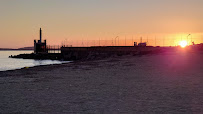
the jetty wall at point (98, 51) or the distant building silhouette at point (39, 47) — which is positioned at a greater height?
the distant building silhouette at point (39, 47)

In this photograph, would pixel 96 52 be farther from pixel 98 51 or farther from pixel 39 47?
pixel 39 47

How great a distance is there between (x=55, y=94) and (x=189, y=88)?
21.7ft

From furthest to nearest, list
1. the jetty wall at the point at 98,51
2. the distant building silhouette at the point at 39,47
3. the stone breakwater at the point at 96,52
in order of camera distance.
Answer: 1. the distant building silhouette at the point at 39,47
2. the stone breakwater at the point at 96,52
3. the jetty wall at the point at 98,51

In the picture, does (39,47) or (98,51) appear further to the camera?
(39,47)

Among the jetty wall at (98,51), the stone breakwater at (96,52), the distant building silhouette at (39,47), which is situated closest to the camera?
the jetty wall at (98,51)

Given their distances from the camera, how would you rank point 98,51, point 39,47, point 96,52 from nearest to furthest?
1. point 98,51
2. point 96,52
3. point 39,47

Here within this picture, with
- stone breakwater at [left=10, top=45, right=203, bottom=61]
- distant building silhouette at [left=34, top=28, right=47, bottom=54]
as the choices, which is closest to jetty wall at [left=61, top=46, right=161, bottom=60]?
stone breakwater at [left=10, top=45, right=203, bottom=61]

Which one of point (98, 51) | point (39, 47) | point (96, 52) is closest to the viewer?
point (98, 51)

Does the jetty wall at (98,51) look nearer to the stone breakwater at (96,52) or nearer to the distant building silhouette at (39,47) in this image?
the stone breakwater at (96,52)

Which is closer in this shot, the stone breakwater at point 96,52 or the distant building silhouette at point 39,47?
the stone breakwater at point 96,52

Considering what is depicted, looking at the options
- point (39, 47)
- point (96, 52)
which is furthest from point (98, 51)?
point (39, 47)

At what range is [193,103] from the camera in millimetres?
9695

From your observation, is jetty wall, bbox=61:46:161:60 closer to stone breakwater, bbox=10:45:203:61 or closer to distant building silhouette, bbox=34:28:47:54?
stone breakwater, bbox=10:45:203:61

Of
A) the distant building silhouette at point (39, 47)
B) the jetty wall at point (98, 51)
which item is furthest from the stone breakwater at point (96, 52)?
the distant building silhouette at point (39, 47)
